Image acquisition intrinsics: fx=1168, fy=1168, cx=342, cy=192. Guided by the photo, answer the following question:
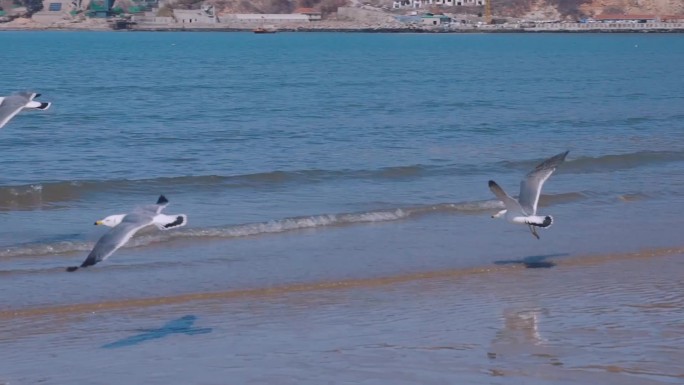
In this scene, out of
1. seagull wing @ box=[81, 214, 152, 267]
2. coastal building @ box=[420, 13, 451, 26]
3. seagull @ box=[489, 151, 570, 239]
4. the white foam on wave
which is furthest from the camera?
coastal building @ box=[420, 13, 451, 26]

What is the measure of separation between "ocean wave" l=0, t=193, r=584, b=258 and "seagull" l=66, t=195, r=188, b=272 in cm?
334

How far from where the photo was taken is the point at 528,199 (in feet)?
40.5

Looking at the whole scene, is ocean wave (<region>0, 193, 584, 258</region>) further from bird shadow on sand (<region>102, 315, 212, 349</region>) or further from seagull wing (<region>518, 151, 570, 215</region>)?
bird shadow on sand (<region>102, 315, 212, 349</region>)

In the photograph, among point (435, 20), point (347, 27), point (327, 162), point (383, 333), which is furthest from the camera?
point (347, 27)

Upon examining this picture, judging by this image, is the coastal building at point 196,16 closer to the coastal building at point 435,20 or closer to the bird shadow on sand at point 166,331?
the coastal building at point 435,20

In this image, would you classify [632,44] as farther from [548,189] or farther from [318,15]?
[548,189]

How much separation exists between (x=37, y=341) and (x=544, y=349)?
403 cm

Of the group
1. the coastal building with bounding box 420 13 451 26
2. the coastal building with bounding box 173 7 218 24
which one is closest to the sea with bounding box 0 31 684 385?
the coastal building with bounding box 420 13 451 26

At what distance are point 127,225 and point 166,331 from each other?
95 centimetres

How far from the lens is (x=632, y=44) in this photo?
104 metres

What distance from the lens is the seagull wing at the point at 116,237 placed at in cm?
904

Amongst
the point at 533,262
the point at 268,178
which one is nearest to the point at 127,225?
the point at 533,262

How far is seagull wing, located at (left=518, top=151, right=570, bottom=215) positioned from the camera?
12320 mm

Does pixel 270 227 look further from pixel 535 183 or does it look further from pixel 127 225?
pixel 127 225
